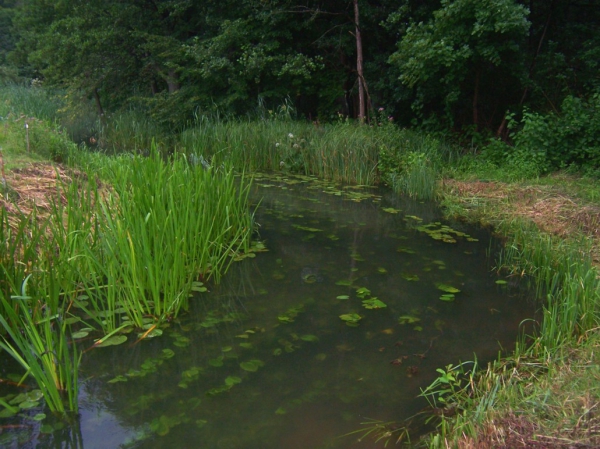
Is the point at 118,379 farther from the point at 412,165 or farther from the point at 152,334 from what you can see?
the point at 412,165

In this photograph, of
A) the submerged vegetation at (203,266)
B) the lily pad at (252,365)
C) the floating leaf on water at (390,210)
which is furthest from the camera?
the floating leaf on water at (390,210)

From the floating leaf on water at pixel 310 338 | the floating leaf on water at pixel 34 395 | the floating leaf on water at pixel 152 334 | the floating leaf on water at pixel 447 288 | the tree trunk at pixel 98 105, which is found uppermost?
the tree trunk at pixel 98 105

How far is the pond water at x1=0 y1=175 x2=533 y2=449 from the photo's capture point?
2.64 m

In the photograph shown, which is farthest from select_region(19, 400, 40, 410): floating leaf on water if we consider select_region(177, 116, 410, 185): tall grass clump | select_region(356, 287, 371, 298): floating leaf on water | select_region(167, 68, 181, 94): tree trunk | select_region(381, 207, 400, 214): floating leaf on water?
select_region(167, 68, 181, 94): tree trunk

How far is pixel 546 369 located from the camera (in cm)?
303

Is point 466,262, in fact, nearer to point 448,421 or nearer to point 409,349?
point 409,349

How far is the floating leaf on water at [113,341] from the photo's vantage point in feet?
10.8

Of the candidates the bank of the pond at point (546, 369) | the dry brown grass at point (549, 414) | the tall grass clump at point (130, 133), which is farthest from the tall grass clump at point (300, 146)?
the dry brown grass at point (549, 414)

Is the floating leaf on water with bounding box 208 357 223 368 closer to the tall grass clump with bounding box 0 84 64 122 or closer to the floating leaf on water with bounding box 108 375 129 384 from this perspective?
the floating leaf on water with bounding box 108 375 129 384

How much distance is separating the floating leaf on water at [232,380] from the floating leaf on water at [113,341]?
29.8 inches

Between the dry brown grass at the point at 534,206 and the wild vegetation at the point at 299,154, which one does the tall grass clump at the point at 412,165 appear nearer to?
the wild vegetation at the point at 299,154

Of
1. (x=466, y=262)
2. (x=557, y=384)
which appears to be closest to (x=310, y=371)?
(x=557, y=384)

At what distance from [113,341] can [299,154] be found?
6.56m

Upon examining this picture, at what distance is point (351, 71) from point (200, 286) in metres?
9.21
